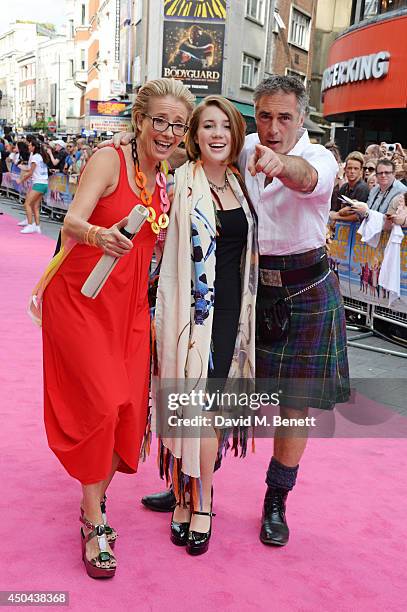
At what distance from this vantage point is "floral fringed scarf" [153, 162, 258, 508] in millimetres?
2527

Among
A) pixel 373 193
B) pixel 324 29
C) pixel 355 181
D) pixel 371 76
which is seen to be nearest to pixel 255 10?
pixel 324 29

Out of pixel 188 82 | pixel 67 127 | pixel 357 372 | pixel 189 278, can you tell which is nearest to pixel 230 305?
pixel 189 278

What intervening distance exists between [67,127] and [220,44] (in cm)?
4410

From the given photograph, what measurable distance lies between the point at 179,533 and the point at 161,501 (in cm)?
29

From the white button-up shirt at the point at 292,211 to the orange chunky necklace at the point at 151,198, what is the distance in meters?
0.37

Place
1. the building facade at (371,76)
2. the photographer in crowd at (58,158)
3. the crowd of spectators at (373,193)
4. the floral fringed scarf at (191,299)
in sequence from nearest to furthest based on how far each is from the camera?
1. the floral fringed scarf at (191,299)
2. the crowd of spectators at (373,193)
3. the building facade at (371,76)
4. the photographer in crowd at (58,158)

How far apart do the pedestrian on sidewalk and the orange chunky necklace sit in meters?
10.4

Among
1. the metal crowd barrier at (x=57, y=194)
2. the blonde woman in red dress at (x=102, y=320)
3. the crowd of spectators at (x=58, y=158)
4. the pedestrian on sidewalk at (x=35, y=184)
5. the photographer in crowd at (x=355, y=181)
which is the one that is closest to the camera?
the blonde woman in red dress at (x=102, y=320)

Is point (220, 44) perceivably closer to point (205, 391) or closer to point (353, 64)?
point (353, 64)

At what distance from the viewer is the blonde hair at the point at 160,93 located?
2.47 meters

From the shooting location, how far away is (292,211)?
2.59 metres

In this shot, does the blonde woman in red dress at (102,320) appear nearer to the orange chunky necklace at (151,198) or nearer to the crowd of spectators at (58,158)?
the orange chunky necklace at (151,198)

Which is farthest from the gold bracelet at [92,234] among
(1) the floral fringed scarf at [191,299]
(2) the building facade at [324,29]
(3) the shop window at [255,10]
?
(2) the building facade at [324,29]

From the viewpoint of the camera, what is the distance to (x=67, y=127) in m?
65.3
